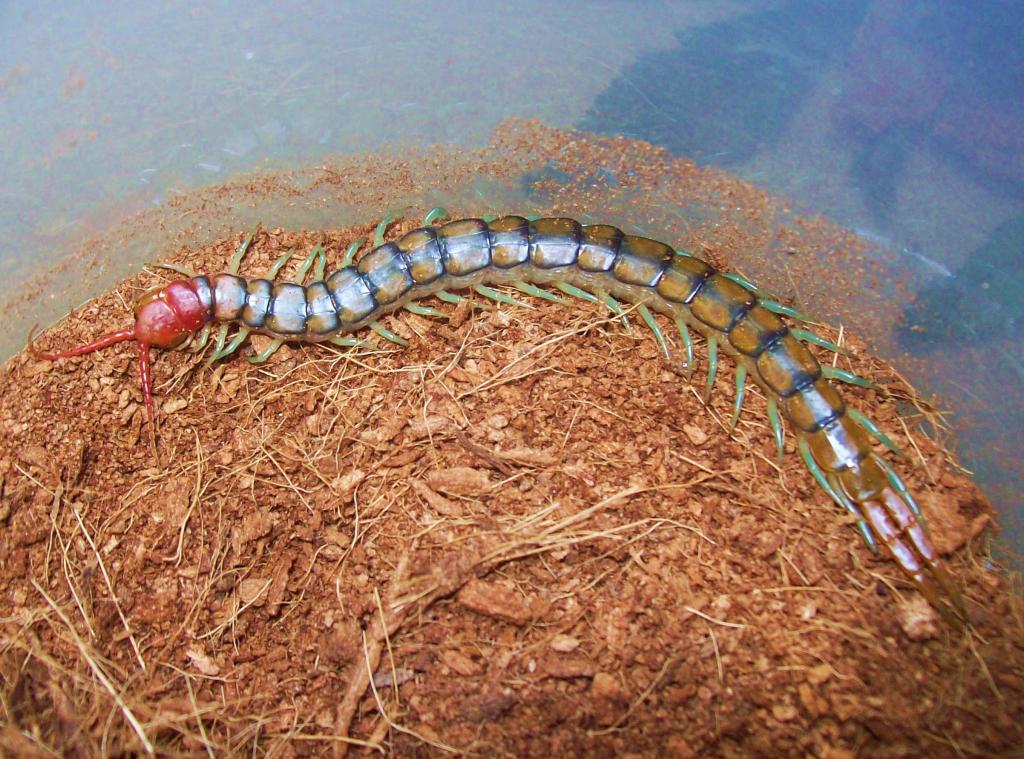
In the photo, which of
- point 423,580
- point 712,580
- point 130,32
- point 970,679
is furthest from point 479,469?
point 130,32

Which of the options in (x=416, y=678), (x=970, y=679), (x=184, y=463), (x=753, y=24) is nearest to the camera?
(x=970, y=679)

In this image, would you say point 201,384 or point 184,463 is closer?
point 184,463

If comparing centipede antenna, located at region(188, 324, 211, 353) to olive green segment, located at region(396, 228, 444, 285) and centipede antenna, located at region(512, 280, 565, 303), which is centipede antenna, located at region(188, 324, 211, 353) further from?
centipede antenna, located at region(512, 280, 565, 303)

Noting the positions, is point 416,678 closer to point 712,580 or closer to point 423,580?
point 423,580

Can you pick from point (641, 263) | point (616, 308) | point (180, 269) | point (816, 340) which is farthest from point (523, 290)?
point (180, 269)

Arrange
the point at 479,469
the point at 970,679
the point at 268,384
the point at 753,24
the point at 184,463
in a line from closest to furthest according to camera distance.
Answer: the point at 970,679 < the point at 479,469 < the point at 184,463 < the point at 268,384 < the point at 753,24

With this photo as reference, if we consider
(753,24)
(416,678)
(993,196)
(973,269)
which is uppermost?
(753,24)

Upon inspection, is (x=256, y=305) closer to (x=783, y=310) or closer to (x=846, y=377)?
(x=783, y=310)

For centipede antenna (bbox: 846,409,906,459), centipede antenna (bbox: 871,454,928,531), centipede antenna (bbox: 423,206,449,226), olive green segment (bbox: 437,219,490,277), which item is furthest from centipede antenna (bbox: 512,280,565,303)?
centipede antenna (bbox: 871,454,928,531)
